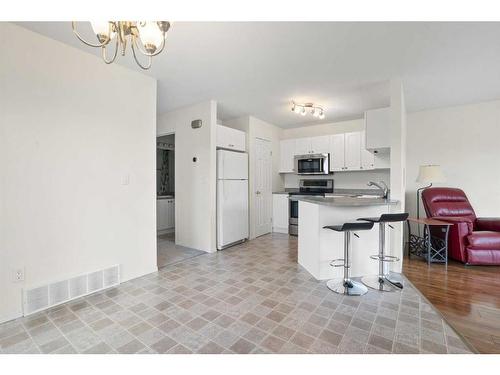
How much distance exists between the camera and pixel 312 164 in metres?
4.92

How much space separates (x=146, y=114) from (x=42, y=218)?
1.52 m

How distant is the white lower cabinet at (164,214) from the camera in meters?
4.98

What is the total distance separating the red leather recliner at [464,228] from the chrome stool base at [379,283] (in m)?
1.41

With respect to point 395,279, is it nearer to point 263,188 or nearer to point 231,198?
Result: point 231,198

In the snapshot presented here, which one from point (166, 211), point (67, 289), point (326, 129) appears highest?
point (326, 129)

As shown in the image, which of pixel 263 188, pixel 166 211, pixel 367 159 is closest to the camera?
pixel 367 159

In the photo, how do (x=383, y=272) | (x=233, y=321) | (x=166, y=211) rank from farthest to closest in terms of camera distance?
(x=166, y=211) < (x=383, y=272) < (x=233, y=321)

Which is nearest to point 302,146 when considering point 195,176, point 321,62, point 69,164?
point 195,176

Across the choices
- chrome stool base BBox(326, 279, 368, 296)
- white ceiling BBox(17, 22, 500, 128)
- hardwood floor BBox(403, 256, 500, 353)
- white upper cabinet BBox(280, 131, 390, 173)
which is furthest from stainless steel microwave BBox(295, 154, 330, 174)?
chrome stool base BBox(326, 279, 368, 296)

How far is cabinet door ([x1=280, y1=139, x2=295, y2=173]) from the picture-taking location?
524cm

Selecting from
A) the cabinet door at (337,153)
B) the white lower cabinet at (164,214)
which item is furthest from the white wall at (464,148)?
the white lower cabinet at (164,214)

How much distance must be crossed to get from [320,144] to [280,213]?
65.8 inches

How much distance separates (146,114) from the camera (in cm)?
287

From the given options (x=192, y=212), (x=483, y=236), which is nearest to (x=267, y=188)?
(x=192, y=212)
